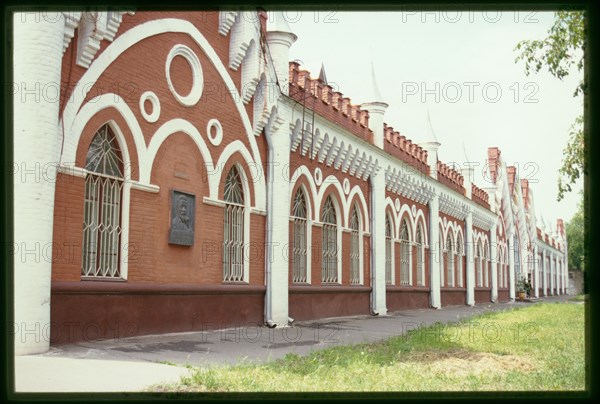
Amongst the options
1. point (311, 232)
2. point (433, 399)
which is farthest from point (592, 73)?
point (311, 232)

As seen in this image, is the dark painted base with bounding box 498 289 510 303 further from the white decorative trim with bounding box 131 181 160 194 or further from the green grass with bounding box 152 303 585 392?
the white decorative trim with bounding box 131 181 160 194

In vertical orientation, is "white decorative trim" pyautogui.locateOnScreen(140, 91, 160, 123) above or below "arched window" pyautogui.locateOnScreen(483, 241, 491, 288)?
above

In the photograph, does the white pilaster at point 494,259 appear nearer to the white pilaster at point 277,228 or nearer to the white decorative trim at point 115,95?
the white pilaster at point 277,228

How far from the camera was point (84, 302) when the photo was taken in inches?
395

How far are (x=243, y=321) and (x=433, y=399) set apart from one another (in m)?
8.02

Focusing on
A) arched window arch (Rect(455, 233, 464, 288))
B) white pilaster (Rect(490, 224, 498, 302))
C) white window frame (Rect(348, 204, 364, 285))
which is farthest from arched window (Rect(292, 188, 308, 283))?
white pilaster (Rect(490, 224, 498, 302))

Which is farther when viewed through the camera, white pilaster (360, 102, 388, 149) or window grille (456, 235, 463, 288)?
window grille (456, 235, 463, 288)

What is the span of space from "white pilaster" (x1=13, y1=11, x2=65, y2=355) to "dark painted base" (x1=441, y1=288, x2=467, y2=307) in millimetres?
24077

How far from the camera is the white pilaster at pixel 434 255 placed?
94.2 ft

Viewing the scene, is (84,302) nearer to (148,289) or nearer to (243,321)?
(148,289)

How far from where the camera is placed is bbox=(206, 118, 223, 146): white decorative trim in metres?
13.4

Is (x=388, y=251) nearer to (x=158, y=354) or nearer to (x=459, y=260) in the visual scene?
(x=459, y=260)

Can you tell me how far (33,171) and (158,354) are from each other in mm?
3093

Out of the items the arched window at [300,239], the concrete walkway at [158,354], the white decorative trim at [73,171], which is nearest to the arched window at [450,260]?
the arched window at [300,239]
